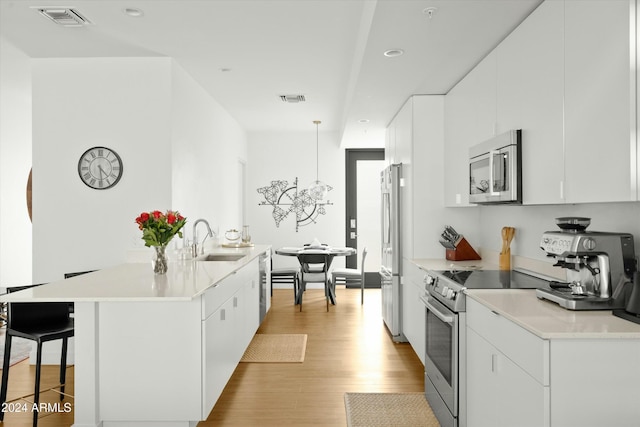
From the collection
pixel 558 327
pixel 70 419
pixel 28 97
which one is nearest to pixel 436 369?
pixel 558 327

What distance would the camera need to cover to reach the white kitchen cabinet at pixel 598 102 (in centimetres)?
171

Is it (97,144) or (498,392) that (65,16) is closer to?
(97,144)

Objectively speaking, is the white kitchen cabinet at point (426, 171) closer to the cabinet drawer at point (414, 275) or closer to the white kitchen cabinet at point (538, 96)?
the cabinet drawer at point (414, 275)

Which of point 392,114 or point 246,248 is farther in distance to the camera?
point 246,248

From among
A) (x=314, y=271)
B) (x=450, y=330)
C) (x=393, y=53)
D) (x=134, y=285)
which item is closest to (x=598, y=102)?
(x=450, y=330)

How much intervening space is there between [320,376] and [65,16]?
3236 millimetres

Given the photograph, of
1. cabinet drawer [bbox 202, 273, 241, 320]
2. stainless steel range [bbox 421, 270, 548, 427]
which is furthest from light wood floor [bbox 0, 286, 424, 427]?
cabinet drawer [bbox 202, 273, 241, 320]

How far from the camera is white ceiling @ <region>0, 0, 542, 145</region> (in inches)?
104

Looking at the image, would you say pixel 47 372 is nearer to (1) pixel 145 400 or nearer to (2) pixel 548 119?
(1) pixel 145 400

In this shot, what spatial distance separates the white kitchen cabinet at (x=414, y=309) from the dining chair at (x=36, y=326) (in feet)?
8.32

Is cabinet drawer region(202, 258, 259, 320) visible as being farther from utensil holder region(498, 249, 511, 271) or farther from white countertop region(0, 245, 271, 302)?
utensil holder region(498, 249, 511, 271)

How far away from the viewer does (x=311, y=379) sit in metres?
3.70

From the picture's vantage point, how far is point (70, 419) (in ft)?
9.75

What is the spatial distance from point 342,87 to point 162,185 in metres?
2.20
